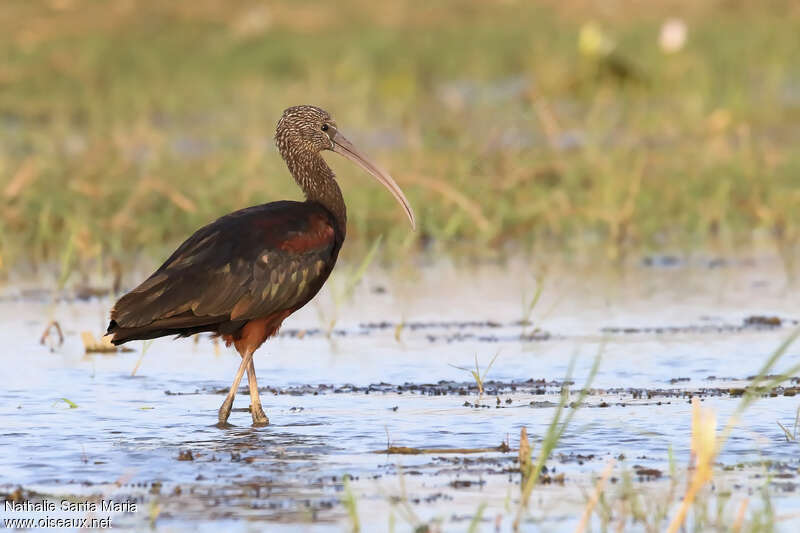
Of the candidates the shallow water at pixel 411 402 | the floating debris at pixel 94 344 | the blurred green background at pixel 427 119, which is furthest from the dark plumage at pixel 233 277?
the blurred green background at pixel 427 119

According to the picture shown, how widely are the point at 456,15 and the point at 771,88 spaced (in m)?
8.96

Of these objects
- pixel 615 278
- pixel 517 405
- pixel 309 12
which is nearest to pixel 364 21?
pixel 309 12

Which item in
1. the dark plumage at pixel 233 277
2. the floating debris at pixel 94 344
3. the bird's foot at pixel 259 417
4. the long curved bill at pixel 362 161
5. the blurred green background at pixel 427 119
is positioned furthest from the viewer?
the blurred green background at pixel 427 119

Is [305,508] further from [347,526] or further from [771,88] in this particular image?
[771,88]

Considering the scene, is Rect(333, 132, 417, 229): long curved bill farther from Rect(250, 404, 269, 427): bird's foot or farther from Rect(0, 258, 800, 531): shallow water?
Rect(250, 404, 269, 427): bird's foot

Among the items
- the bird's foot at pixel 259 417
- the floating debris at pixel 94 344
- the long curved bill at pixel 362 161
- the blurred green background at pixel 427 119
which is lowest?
the bird's foot at pixel 259 417

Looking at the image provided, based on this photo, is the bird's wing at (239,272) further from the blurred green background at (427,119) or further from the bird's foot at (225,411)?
the blurred green background at (427,119)

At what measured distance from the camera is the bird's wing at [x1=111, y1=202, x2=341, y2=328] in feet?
24.0

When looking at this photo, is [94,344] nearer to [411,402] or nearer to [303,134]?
[303,134]

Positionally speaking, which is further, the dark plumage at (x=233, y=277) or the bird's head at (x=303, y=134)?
the bird's head at (x=303, y=134)

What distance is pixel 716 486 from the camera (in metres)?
5.97

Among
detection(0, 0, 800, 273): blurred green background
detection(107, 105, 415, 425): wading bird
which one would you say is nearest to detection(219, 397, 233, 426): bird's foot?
detection(107, 105, 415, 425): wading bird

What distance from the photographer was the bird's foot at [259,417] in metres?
7.46

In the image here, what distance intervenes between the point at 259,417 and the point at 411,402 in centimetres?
78
